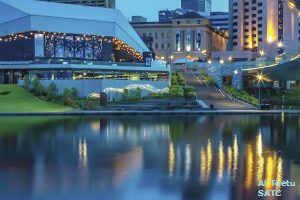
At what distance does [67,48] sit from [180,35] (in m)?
89.8

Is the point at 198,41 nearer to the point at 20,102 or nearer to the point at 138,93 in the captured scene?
the point at 138,93

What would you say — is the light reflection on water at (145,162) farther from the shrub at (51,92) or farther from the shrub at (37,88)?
the shrub at (37,88)

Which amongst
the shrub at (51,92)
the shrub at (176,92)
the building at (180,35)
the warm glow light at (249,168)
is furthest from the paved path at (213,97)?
the building at (180,35)

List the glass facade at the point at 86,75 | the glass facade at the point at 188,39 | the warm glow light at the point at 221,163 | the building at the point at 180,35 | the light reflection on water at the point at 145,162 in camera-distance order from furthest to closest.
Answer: the glass facade at the point at 188,39 < the building at the point at 180,35 < the glass facade at the point at 86,75 < the warm glow light at the point at 221,163 < the light reflection on water at the point at 145,162

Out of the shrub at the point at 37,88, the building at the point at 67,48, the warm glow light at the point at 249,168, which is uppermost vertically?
the building at the point at 67,48

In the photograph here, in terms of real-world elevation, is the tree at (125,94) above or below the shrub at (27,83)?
below

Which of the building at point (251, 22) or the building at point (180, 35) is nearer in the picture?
the building at point (251, 22)

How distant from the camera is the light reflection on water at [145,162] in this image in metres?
18.5

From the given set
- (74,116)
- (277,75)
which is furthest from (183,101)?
(277,75)

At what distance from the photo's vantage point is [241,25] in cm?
18925

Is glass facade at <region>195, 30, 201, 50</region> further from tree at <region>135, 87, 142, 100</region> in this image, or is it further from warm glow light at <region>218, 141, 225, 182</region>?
warm glow light at <region>218, 141, 225, 182</region>

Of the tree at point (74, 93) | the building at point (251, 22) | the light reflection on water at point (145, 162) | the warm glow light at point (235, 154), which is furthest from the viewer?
the building at point (251, 22)

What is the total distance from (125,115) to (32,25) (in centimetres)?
3518

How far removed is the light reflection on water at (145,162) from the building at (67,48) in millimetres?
38582
